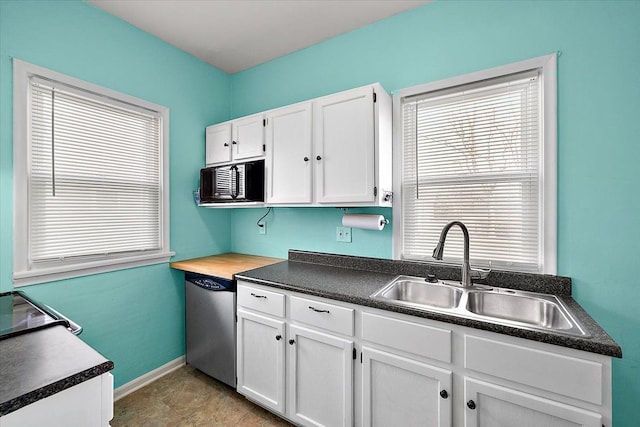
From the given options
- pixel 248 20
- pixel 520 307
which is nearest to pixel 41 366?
pixel 520 307

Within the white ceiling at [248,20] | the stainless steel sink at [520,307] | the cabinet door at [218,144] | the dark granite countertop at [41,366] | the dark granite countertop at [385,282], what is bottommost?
the stainless steel sink at [520,307]

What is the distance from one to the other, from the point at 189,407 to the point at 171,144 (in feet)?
6.64

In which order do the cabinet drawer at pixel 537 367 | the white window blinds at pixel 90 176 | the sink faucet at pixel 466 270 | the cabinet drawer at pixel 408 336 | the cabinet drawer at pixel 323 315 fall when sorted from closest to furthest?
the cabinet drawer at pixel 537 367
the cabinet drawer at pixel 408 336
the cabinet drawer at pixel 323 315
the sink faucet at pixel 466 270
the white window blinds at pixel 90 176

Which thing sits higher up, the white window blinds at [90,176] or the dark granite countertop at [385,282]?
the white window blinds at [90,176]

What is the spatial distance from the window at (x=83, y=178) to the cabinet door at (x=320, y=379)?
146cm

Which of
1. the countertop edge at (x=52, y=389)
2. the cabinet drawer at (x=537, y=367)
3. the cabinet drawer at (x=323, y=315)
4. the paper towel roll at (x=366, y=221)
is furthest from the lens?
the paper towel roll at (x=366, y=221)

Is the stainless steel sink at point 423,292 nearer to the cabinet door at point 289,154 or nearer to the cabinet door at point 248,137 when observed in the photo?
the cabinet door at point 289,154

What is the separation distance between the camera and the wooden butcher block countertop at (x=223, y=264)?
215 centimetres

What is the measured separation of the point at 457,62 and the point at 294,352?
209cm

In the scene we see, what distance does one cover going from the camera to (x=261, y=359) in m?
1.91

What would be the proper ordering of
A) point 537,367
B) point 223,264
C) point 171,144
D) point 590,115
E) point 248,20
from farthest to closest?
1. point 171,144
2. point 223,264
3. point 248,20
4. point 590,115
5. point 537,367

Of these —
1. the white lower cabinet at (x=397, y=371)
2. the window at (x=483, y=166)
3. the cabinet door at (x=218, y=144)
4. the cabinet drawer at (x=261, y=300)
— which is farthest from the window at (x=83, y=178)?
the window at (x=483, y=166)

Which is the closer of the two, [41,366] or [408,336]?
[41,366]

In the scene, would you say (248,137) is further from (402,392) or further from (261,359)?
(402,392)
